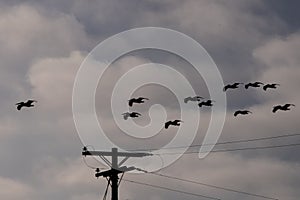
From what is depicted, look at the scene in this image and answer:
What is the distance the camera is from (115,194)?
39.5m

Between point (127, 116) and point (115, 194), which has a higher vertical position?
point (127, 116)

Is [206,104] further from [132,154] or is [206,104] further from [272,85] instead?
[132,154]

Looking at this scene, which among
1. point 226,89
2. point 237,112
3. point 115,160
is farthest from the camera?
point 115,160

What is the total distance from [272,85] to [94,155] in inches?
420

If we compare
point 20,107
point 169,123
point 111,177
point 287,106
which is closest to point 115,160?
point 111,177

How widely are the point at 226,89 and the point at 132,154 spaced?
7730 mm

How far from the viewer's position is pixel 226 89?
35438mm

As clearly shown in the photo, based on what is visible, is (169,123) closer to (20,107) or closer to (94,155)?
(94,155)

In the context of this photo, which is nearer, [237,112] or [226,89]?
[226,89]

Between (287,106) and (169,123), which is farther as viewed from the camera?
(169,123)

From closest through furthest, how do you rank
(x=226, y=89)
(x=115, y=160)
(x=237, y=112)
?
(x=226, y=89) → (x=237, y=112) → (x=115, y=160)

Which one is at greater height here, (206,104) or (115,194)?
(206,104)

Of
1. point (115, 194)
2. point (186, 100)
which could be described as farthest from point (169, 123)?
point (115, 194)

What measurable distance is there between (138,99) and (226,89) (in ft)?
15.9
